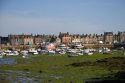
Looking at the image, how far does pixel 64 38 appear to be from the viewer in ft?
482

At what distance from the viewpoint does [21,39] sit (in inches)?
5679

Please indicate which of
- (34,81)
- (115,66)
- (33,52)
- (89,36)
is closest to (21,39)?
(89,36)

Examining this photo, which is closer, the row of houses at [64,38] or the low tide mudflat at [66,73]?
the low tide mudflat at [66,73]

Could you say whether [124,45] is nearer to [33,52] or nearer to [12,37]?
[33,52]

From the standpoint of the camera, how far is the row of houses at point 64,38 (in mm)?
143087

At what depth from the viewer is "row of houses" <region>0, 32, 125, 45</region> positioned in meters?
143

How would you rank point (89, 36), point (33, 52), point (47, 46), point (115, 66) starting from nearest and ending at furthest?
1. point (115, 66)
2. point (33, 52)
3. point (47, 46)
4. point (89, 36)

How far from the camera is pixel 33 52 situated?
9169 cm

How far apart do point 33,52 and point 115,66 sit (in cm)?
5027

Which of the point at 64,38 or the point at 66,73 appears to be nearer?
the point at 66,73

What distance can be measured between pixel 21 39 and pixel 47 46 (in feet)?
126

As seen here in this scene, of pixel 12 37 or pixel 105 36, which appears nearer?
pixel 12 37

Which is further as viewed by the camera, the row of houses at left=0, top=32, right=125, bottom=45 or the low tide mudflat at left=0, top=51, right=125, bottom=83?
the row of houses at left=0, top=32, right=125, bottom=45

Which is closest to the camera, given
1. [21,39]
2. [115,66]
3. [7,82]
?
[7,82]
